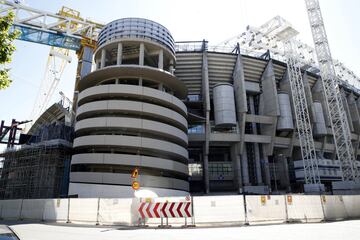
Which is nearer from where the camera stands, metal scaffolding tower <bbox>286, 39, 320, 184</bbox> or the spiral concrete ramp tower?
the spiral concrete ramp tower

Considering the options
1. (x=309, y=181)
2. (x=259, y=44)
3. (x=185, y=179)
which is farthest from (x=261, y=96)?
(x=185, y=179)

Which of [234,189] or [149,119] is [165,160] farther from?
[234,189]

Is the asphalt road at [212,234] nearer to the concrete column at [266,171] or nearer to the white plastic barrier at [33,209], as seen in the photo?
the white plastic barrier at [33,209]

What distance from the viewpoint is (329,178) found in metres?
54.9

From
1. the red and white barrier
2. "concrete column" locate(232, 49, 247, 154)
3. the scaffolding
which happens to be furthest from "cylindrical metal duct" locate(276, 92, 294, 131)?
the red and white barrier

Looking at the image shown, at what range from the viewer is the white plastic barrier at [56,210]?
18.3 meters

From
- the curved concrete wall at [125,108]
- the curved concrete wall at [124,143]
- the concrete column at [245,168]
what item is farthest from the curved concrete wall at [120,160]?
the concrete column at [245,168]

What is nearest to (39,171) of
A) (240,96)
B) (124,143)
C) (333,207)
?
(124,143)

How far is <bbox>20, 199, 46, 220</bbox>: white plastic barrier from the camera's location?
20.0 metres

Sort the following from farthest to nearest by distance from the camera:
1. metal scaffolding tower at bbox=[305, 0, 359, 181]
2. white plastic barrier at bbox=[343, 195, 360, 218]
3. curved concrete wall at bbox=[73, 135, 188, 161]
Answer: metal scaffolding tower at bbox=[305, 0, 359, 181] < curved concrete wall at bbox=[73, 135, 188, 161] < white plastic barrier at bbox=[343, 195, 360, 218]

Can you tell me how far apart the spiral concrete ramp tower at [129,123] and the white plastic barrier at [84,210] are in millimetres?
14564

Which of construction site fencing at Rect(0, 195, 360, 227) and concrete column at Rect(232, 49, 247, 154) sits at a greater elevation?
concrete column at Rect(232, 49, 247, 154)

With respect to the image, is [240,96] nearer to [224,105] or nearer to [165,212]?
[224,105]

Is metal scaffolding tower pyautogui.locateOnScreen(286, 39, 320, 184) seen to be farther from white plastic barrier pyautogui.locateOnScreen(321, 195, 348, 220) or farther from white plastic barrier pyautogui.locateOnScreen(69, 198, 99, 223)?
white plastic barrier pyautogui.locateOnScreen(69, 198, 99, 223)
